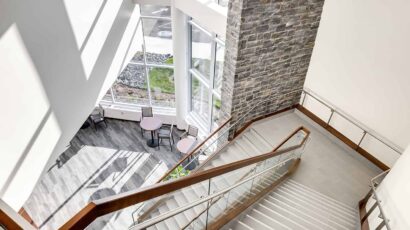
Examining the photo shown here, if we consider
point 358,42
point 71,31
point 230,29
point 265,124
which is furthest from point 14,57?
point 358,42

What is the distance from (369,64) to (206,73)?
17.4 feet

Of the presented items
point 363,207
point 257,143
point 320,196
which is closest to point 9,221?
point 320,196

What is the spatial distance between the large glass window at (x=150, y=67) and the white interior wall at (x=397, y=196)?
7.84m

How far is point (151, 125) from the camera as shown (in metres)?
11.4

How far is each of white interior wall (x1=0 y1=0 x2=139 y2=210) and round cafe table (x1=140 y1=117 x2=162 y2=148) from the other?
4.67 m

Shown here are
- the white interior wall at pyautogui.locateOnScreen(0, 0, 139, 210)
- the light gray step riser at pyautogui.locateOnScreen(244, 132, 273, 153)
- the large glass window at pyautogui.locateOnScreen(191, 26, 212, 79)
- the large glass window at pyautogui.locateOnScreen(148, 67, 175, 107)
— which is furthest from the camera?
the large glass window at pyautogui.locateOnScreen(148, 67, 175, 107)

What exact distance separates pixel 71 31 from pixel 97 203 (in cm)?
457

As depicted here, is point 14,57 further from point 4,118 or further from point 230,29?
point 230,29

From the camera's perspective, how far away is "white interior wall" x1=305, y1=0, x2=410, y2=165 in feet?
17.7

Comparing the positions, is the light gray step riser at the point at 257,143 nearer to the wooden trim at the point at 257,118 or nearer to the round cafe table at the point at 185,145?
the wooden trim at the point at 257,118

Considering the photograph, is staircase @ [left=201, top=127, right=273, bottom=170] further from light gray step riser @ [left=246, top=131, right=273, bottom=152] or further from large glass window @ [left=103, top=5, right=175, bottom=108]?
large glass window @ [left=103, top=5, right=175, bottom=108]

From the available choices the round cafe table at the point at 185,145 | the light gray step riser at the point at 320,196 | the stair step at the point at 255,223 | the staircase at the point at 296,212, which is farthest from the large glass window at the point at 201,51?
the stair step at the point at 255,223

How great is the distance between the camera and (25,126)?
4.40 metres

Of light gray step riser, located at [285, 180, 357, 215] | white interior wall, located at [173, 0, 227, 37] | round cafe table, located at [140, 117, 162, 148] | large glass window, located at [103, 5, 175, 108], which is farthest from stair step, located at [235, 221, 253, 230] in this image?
round cafe table, located at [140, 117, 162, 148]
